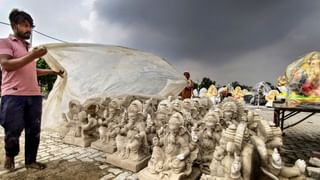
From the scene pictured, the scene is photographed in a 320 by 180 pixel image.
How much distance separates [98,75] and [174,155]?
208cm

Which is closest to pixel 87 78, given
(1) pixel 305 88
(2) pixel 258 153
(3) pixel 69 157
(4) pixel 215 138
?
(3) pixel 69 157

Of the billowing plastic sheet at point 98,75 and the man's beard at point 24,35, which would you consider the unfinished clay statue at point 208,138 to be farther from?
the man's beard at point 24,35

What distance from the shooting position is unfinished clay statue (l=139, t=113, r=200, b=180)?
2.55 meters

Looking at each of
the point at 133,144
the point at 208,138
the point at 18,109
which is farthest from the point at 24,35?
the point at 208,138

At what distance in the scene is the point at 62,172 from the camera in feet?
9.47

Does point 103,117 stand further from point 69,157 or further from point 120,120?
point 69,157

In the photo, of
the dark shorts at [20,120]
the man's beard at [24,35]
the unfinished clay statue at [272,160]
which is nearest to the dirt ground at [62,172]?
the dark shorts at [20,120]

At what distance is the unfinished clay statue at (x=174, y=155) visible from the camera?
255cm

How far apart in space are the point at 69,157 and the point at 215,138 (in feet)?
6.59

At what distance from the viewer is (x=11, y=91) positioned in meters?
A: 2.64

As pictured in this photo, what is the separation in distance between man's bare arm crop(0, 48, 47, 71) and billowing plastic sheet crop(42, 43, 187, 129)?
3.84 ft

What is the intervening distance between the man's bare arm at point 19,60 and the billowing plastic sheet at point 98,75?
117 centimetres

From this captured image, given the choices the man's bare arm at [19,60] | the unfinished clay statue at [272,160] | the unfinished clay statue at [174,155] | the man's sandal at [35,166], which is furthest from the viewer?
the man's sandal at [35,166]

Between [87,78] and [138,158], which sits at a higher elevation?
[87,78]
